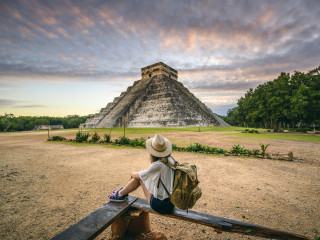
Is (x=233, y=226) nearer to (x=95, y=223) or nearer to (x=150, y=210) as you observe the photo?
(x=150, y=210)

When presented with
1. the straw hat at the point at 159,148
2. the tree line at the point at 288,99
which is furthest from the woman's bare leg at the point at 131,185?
the tree line at the point at 288,99

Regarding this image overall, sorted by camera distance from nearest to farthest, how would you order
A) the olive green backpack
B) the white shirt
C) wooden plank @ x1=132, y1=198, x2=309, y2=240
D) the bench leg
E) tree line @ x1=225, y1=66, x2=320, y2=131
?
wooden plank @ x1=132, y1=198, x2=309, y2=240, the olive green backpack, the white shirt, the bench leg, tree line @ x1=225, y1=66, x2=320, y2=131

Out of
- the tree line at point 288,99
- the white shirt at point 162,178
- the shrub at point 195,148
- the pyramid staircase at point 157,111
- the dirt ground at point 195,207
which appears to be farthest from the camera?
the pyramid staircase at point 157,111

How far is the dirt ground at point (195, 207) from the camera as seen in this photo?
296cm

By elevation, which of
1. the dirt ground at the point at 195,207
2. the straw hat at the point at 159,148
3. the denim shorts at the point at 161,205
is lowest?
the dirt ground at the point at 195,207

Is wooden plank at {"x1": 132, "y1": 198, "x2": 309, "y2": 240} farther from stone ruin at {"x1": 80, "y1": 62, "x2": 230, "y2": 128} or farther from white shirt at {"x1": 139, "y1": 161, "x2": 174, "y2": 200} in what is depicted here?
stone ruin at {"x1": 80, "y1": 62, "x2": 230, "y2": 128}

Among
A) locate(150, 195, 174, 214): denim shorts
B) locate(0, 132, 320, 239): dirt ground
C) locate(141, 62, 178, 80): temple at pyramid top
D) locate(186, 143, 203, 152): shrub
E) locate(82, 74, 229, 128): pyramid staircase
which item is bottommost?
locate(0, 132, 320, 239): dirt ground

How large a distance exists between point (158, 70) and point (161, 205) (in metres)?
47.2

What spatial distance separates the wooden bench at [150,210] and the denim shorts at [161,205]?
3.9 inches

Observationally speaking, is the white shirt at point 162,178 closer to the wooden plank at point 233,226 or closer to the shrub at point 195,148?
the wooden plank at point 233,226

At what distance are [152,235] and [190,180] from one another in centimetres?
128

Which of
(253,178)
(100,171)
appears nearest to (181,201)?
(253,178)

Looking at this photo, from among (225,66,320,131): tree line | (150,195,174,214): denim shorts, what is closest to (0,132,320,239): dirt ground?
(150,195,174,214): denim shorts

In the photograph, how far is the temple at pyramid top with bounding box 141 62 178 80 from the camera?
4691 centimetres
